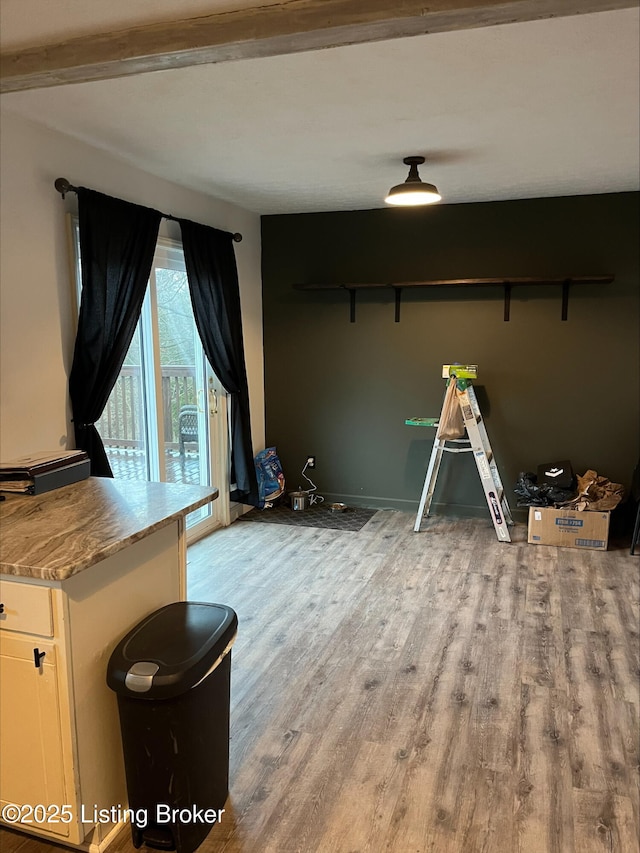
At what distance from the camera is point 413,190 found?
10.9ft

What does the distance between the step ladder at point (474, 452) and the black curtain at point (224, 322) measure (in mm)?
1304

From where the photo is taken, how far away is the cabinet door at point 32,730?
1.70 m

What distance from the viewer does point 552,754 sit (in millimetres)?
2268

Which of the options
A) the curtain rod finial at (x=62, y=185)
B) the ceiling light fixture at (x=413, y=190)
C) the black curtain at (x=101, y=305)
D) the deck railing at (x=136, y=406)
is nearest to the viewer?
the curtain rod finial at (x=62, y=185)

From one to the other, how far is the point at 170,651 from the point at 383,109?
2.28 m

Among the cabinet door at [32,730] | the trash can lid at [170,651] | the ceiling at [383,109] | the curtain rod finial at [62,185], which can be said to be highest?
the ceiling at [383,109]

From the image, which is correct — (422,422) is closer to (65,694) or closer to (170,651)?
(170,651)

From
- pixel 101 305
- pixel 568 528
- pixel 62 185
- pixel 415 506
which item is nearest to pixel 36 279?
pixel 101 305

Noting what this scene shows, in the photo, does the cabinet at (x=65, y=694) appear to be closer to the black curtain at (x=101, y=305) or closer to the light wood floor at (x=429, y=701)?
the light wood floor at (x=429, y=701)

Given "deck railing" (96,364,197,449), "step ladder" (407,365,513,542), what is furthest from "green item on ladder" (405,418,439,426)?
"deck railing" (96,364,197,449)

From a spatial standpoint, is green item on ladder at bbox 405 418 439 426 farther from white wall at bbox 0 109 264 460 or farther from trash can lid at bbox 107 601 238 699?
trash can lid at bbox 107 601 238 699

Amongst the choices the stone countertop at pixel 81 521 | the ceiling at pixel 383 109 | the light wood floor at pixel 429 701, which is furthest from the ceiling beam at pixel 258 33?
the light wood floor at pixel 429 701

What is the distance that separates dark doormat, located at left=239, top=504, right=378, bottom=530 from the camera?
4.90m

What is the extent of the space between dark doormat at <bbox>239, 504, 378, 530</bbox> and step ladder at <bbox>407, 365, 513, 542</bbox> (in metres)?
0.52
